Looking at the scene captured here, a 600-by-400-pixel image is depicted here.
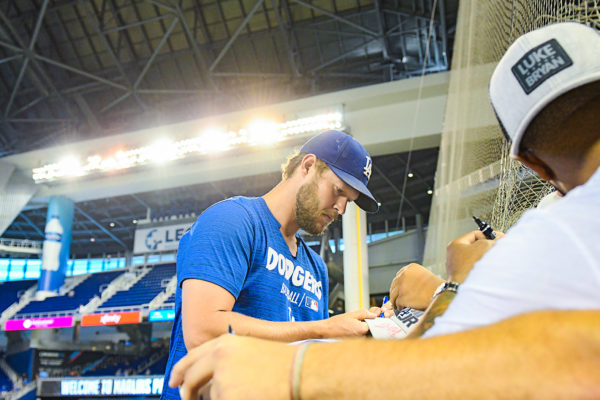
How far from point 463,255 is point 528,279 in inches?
9.1

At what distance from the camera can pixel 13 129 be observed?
487 inches

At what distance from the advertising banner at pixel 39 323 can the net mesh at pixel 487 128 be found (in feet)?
34.3

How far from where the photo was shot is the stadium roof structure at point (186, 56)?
31.3 feet

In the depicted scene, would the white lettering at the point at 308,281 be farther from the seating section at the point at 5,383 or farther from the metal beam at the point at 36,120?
the seating section at the point at 5,383

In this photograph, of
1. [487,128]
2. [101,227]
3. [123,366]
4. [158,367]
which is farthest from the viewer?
[101,227]

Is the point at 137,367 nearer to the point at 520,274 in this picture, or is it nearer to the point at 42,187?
the point at 42,187

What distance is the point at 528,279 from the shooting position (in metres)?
0.37

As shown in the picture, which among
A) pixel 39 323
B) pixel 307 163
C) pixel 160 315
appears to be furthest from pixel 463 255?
pixel 39 323

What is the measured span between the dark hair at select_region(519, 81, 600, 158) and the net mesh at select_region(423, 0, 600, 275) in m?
0.98

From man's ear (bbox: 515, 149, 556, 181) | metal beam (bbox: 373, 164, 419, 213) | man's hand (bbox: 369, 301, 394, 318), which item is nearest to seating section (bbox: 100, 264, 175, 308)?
metal beam (bbox: 373, 164, 419, 213)

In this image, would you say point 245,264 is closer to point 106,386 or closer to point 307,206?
point 307,206

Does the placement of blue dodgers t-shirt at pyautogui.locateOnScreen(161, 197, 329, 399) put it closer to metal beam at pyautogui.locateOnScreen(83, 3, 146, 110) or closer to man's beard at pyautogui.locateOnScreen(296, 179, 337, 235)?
man's beard at pyautogui.locateOnScreen(296, 179, 337, 235)

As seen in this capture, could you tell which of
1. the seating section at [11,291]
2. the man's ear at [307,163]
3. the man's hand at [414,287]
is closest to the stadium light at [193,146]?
the seating section at [11,291]

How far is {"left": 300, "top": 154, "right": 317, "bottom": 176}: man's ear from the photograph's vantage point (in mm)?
1489
